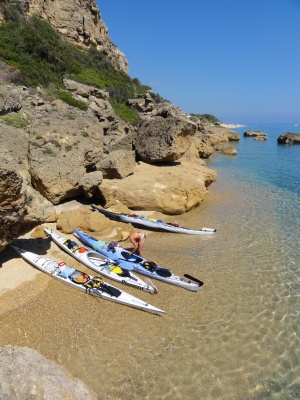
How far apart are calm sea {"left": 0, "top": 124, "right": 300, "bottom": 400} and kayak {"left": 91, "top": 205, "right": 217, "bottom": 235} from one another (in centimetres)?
132

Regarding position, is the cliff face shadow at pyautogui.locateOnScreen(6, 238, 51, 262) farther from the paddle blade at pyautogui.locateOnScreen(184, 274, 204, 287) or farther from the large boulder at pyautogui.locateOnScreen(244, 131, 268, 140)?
the large boulder at pyautogui.locateOnScreen(244, 131, 268, 140)

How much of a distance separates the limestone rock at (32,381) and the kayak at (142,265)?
13.0 feet

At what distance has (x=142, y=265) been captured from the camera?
30.0ft

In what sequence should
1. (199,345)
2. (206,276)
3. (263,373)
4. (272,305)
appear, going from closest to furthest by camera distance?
(263,373)
(199,345)
(272,305)
(206,276)

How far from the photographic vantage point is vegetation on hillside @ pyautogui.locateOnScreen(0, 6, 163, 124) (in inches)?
1110

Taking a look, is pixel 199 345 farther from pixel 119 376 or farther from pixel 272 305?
pixel 272 305

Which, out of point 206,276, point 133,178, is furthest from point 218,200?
point 206,276

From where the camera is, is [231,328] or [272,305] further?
A: [272,305]

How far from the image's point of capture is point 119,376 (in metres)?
5.68

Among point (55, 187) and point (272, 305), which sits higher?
point (55, 187)

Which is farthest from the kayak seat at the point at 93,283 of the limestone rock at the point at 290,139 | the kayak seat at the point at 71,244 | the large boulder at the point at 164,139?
the limestone rock at the point at 290,139

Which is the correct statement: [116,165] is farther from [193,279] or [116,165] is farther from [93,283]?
Result: [193,279]

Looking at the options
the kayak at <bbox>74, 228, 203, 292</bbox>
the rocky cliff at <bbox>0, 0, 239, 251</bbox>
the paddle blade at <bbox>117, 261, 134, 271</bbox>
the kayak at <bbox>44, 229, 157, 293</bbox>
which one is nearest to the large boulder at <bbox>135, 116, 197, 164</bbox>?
the rocky cliff at <bbox>0, 0, 239, 251</bbox>

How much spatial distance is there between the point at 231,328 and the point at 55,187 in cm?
968
